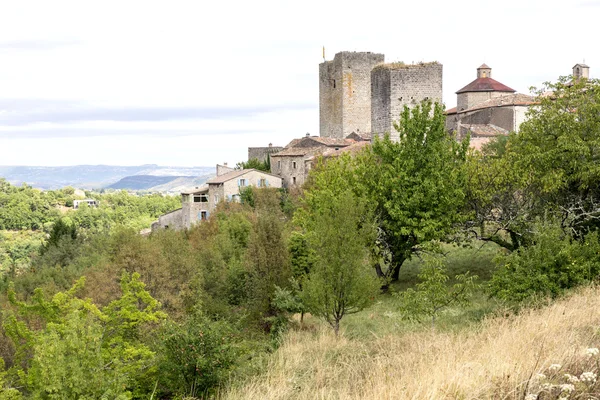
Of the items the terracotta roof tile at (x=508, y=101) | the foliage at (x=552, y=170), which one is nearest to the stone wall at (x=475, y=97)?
the terracotta roof tile at (x=508, y=101)

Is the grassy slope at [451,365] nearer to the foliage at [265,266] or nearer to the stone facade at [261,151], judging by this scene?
the foliage at [265,266]

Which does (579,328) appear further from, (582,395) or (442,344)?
(582,395)

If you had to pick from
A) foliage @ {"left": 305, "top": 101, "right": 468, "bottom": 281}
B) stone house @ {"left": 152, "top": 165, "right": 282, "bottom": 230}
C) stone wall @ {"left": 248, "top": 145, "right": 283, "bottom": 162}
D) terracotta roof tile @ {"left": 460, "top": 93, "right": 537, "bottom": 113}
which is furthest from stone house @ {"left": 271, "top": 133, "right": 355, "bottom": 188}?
foliage @ {"left": 305, "top": 101, "right": 468, "bottom": 281}

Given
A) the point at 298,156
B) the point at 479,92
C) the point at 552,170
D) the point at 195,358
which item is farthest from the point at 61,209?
the point at 195,358

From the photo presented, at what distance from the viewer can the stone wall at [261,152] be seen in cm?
6600

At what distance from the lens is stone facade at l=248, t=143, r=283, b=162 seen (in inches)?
2598

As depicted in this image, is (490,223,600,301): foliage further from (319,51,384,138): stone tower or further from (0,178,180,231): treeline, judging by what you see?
(0,178,180,231): treeline

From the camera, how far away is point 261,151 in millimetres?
67062

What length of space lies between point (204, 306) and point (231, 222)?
12166 millimetres

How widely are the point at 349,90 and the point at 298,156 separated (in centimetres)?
914

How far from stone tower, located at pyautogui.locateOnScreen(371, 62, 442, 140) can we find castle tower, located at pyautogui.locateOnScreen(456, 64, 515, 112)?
24.4m

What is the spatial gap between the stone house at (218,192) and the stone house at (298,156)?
48.1 inches

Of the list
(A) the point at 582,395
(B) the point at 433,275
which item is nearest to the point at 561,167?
(B) the point at 433,275

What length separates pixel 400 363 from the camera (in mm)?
7418
